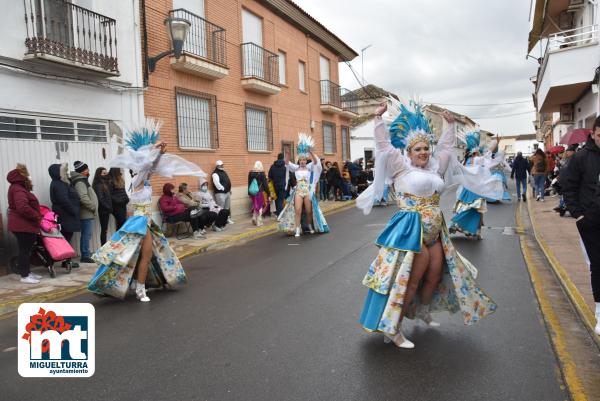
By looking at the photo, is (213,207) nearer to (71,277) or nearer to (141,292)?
(71,277)

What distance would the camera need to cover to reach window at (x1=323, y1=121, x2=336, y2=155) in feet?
77.2

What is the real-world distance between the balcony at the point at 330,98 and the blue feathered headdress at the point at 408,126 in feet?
60.3

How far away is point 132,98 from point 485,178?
8.81 m

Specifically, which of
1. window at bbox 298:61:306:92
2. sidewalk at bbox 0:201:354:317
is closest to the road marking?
sidewalk at bbox 0:201:354:317

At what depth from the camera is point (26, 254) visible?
739 centimetres

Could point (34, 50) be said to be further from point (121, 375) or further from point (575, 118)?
point (575, 118)

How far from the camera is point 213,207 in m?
12.5

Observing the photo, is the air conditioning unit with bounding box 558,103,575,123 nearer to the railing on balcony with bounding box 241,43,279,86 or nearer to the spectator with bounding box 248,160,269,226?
the railing on balcony with bounding box 241,43,279,86

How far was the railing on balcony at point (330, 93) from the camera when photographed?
23000mm

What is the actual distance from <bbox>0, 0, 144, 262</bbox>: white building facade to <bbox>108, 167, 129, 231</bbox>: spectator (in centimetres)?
59

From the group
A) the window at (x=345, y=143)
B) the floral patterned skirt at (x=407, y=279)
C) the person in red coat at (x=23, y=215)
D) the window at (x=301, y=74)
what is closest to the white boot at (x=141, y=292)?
the person in red coat at (x=23, y=215)

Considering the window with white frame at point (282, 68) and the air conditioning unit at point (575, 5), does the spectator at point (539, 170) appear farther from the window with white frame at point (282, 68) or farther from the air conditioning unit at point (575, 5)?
the window with white frame at point (282, 68)

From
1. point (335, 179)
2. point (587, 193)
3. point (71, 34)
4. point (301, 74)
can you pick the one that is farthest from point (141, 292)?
point (301, 74)

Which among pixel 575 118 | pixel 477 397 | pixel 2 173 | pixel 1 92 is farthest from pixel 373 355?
pixel 575 118
